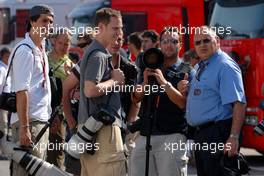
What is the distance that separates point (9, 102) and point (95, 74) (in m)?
0.90

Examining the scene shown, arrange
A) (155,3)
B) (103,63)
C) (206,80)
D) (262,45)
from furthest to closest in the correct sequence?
(155,3) → (262,45) → (206,80) → (103,63)

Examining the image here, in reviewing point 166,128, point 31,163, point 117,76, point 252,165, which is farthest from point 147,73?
point 252,165

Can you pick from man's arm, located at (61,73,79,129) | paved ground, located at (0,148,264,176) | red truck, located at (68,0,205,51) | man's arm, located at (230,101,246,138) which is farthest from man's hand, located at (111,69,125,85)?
red truck, located at (68,0,205,51)

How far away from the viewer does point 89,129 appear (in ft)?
19.2

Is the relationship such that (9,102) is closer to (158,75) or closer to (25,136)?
(25,136)

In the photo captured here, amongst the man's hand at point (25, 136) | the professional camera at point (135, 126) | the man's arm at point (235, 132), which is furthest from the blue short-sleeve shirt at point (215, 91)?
the man's hand at point (25, 136)

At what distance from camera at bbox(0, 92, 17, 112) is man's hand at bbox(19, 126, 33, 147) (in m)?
0.25

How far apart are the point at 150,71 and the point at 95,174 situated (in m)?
1.02

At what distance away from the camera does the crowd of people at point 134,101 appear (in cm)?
597

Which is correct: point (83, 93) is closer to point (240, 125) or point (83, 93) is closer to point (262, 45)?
point (240, 125)

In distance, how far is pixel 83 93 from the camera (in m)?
6.05

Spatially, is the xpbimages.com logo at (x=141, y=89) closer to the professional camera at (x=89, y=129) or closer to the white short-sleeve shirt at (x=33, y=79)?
the professional camera at (x=89, y=129)

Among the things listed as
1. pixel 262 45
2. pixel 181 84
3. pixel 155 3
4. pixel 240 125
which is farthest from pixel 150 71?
pixel 155 3

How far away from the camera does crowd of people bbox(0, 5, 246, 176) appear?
235 inches
